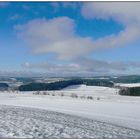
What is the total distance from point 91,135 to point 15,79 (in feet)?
273

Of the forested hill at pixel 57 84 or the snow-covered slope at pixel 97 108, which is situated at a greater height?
the forested hill at pixel 57 84

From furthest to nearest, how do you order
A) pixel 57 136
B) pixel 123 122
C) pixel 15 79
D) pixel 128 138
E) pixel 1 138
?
1. pixel 15 79
2. pixel 123 122
3. pixel 128 138
4. pixel 57 136
5. pixel 1 138

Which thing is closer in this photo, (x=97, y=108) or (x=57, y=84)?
(x=97, y=108)

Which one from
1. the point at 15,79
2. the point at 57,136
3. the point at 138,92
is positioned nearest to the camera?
the point at 57,136

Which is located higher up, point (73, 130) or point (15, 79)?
point (15, 79)

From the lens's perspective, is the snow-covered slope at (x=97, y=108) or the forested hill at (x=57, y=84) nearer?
the snow-covered slope at (x=97, y=108)

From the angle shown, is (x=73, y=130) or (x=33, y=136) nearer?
(x=33, y=136)

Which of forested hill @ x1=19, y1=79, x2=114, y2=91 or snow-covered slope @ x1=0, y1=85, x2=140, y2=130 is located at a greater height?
forested hill @ x1=19, y1=79, x2=114, y2=91

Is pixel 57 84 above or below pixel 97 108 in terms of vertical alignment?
above

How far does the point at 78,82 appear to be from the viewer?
109375mm

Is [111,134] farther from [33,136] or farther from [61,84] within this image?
[61,84]

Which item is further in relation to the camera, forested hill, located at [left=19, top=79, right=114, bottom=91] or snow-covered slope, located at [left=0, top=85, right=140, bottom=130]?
forested hill, located at [left=19, top=79, right=114, bottom=91]

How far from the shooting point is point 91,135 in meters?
14.9

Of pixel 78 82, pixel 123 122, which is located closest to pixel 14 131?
pixel 123 122
